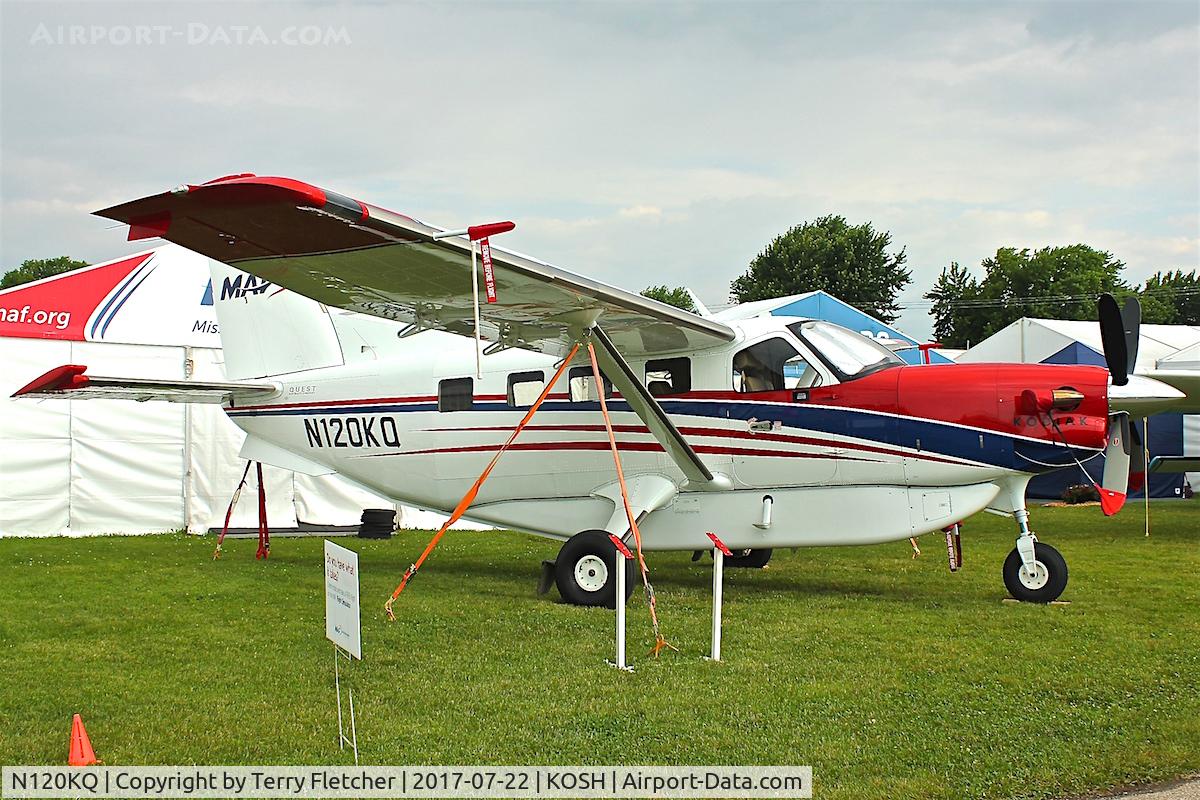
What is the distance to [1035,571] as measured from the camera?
9227mm

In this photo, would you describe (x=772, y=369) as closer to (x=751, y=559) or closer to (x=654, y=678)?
(x=751, y=559)

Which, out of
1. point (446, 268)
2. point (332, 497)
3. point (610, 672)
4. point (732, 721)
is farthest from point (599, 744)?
point (332, 497)

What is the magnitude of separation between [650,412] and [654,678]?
354 cm

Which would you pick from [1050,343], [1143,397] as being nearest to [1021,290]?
[1050,343]

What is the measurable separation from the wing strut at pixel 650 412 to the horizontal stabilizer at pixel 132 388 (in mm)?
4761

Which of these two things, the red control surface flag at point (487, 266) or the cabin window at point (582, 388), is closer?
the red control surface flag at point (487, 266)

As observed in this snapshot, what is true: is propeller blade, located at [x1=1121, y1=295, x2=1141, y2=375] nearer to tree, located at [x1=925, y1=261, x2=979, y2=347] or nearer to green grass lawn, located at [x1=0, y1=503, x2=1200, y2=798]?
green grass lawn, located at [x1=0, y1=503, x2=1200, y2=798]

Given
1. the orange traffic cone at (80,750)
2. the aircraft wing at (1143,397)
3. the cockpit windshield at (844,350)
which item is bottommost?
the orange traffic cone at (80,750)

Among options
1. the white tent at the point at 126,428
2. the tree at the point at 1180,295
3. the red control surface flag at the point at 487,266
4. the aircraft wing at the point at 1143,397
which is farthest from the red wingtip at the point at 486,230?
the tree at the point at 1180,295

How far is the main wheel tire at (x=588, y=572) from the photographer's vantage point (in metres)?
9.26

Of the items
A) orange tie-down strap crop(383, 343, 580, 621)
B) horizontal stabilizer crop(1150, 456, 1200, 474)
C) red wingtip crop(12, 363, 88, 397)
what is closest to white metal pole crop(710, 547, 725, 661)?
orange tie-down strap crop(383, 343, 580, 621)

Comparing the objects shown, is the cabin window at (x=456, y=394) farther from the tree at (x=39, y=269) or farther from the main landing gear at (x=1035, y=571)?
the tree at (x=39, y=269)

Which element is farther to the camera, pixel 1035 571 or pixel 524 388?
pixel 524 388

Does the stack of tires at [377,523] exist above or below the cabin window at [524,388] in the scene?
below
